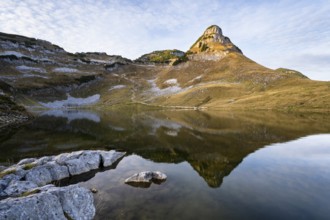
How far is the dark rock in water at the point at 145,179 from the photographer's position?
28.9 meters

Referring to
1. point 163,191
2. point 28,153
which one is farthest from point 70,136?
point 163,191

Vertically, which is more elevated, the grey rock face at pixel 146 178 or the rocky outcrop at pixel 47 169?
the rocky outcrop at pixel 47 169

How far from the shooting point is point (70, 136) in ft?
212

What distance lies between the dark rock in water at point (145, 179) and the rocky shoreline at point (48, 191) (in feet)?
20.4

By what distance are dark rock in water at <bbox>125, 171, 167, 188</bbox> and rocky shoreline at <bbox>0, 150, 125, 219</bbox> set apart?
623 cm

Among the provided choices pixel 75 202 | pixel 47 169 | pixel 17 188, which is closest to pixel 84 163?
pixel 47 169

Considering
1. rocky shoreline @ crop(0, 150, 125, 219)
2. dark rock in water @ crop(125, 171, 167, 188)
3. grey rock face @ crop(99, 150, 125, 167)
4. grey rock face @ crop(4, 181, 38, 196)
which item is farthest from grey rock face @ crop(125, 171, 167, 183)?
grey rock face @ crop(4, 181, 38, 196)

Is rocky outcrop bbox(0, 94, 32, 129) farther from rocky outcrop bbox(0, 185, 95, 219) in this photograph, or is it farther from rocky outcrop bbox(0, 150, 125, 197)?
rocky outcrop bbox(0, 185, 95, 219)

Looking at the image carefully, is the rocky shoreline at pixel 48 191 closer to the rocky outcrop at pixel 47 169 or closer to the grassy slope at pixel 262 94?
the rocky outcrop at pixel 47 169

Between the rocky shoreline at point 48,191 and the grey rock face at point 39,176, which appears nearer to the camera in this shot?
the rocky shoreline at point 48,191

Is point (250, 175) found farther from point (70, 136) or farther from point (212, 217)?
point (70, 136)

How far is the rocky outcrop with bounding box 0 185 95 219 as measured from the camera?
15789 mm

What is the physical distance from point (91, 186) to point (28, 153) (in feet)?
76.6

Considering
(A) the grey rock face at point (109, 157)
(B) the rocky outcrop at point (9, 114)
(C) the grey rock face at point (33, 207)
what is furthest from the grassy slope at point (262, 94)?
(C) the grey rock face at point (33, 207)
